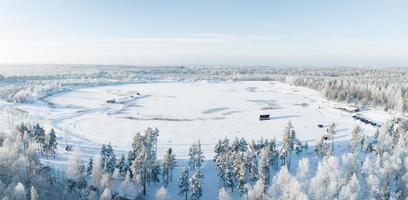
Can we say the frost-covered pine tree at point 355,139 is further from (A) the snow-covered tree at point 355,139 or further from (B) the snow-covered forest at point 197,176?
(B) the snow-covered forest at point 197,176

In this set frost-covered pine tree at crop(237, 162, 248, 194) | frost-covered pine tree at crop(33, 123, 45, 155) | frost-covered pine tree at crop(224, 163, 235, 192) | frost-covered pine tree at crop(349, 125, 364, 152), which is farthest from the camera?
frost-covered pine tree at crop(349, 125, 364, 152)

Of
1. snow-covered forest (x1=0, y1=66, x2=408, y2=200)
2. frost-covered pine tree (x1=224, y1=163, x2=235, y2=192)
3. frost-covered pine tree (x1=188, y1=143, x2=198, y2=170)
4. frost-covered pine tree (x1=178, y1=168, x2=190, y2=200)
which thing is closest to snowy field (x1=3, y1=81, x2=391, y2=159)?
snow-covered forest (x1=0, y1=66, x2=408, y2=200)

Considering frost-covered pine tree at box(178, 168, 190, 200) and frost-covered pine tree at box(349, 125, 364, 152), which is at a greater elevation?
frost-covered pine tree at box(349, 125, 364, 152)

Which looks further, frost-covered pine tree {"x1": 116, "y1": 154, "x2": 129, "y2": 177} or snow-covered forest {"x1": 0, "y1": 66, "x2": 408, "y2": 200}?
frost-covered pine tree {"x1": 116, "y1": 154, "x2": 129, "y2": 177}

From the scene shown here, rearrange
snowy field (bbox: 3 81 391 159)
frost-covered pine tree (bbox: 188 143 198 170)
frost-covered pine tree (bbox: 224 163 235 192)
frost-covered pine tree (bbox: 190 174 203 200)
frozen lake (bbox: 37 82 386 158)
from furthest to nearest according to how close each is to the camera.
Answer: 1. frozen lake (bbox: 37 82 386 158)
2. snowy field (bbox: 3 81 391 159)
3. frost-covered pine tree (bbox: 188 143 198 170)
4. frost-covered pine tree (bbox: 224 163 235 192)
5. frost-covered pine tree (bbox: 190 174 203 200)

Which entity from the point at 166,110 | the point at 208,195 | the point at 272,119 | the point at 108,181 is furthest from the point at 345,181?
the point at 166,110

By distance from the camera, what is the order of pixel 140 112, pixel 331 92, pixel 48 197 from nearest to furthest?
pixel 48 197 → pixel 140 112 → pixel 331 92

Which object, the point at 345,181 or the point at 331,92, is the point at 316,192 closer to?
the point at 345,181

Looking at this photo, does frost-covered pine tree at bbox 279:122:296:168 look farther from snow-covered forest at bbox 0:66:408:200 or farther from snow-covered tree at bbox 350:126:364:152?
snow-covered tree at bbox 350:126:364:152
